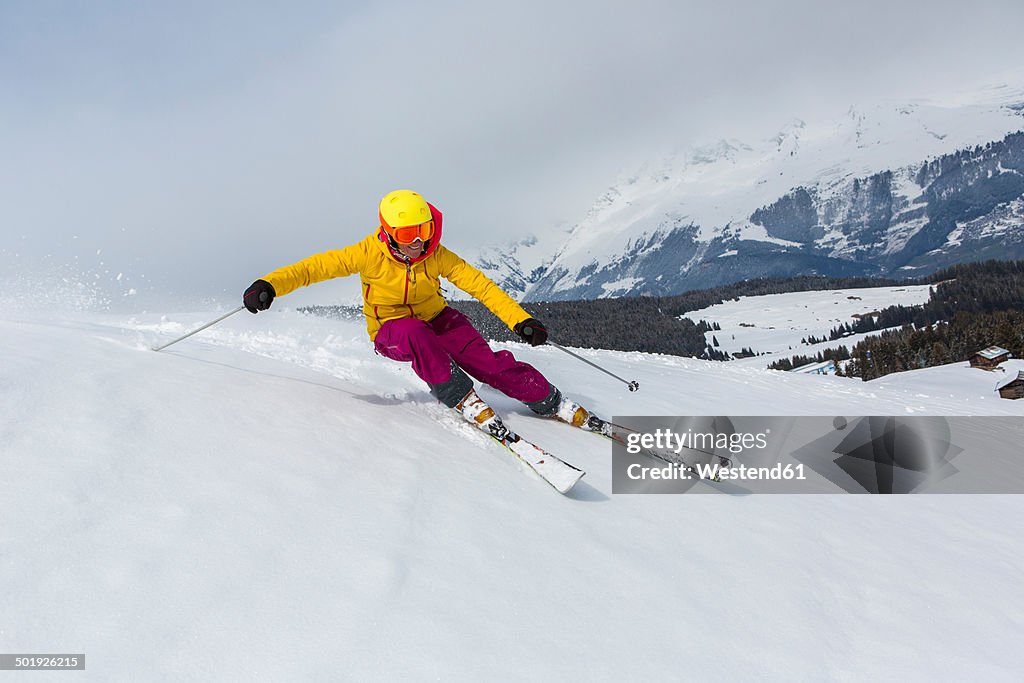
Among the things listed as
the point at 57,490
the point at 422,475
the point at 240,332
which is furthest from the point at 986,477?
the point at 240,332

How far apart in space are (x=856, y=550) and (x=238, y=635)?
3.33m

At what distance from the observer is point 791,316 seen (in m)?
167

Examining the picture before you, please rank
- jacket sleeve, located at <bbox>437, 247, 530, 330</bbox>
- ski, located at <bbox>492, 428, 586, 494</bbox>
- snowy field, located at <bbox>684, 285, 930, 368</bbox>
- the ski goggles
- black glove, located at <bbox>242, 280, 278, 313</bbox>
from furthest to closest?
snowy field, located at <bbox>684, 285, 930, 368</bbox>
jacket sleeve, located at <bbox>437, 247, 530, 330</bbox>
the ski goggles
black glove, located at <bbox>242, 280, 278, 313</bbox>
ski, located at <bbox>492, 428, 586, 494</bbox>

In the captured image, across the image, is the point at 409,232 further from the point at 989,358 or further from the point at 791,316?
the point at 791,316

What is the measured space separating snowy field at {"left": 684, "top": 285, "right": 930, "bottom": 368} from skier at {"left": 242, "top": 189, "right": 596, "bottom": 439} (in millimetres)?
127952

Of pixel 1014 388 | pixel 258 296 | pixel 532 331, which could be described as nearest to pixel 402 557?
pixel 532 331

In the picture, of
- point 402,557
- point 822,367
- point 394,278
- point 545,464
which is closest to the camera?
point 402,557

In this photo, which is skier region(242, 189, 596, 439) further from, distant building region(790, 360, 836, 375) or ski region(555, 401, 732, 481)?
distant building region(790, 360, 836, 375)

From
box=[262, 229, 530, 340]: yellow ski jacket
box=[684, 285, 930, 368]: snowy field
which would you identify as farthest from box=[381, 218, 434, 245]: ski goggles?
box=[684, 285, 930, 368]: snowy field

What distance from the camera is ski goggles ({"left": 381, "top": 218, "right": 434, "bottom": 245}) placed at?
16.2 feet

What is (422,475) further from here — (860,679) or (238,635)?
(860,679)

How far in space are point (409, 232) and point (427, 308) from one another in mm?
834

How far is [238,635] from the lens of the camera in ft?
6.32

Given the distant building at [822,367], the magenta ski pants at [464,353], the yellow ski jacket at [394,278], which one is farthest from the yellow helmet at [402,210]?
the distant building at [822,367]
